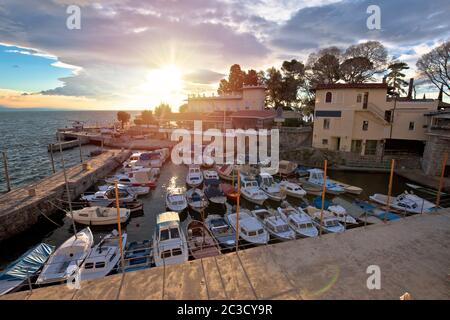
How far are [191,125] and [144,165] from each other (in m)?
26.6

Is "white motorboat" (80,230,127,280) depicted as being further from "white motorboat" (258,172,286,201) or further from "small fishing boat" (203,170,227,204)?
"white motorboat" (258,172,286,201)

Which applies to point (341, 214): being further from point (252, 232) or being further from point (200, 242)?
point (200, 242)

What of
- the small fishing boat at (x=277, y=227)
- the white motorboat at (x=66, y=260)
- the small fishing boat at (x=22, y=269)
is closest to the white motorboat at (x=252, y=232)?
the small fishing boat at (x=277, y=227)

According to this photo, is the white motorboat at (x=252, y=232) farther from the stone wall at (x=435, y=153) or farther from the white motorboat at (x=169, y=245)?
the stone wall at (x=435, y=153)

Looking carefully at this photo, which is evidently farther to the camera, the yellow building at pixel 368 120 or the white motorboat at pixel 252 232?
the yellow building at pixel 368 120

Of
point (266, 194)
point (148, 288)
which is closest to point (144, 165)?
point (266, 194)

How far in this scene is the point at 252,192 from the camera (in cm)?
2488

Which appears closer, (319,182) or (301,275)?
(301,275)

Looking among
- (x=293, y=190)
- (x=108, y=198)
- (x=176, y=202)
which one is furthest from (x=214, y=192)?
(x=108, y=198)

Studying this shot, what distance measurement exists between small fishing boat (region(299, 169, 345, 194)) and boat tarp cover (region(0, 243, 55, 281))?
2599 centimetres

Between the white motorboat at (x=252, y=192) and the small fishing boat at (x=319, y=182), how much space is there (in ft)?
23.4

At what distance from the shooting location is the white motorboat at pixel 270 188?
2523 cm

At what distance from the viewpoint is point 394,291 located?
25.8 feet

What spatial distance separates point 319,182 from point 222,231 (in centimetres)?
1711
